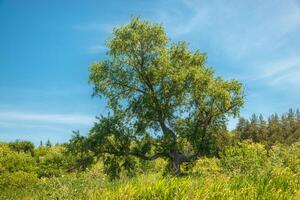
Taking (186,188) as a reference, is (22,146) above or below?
above

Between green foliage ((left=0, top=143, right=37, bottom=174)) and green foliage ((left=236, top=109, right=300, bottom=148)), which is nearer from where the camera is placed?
green foliage ((left=0, top=143, right=37, bottom=174))

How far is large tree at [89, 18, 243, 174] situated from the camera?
3950 cm

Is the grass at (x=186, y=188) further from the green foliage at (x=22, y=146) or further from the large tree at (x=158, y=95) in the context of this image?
the green foliage at (x=22, y=146)

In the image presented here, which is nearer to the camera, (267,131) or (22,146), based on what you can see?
(22,146)

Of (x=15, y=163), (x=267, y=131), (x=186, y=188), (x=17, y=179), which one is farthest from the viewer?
(x=267, y=131)

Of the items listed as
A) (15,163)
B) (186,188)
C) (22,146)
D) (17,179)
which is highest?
(22,146)

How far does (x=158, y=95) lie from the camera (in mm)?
39719

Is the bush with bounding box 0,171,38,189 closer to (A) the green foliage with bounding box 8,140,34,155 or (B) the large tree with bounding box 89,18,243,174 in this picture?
(A) the green foliage with bounding box 8,140,34,155

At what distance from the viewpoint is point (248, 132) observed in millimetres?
135375

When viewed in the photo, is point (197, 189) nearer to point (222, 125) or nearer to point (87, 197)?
point (87, 197)

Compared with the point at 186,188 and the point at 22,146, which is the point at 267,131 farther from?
the point at 186,188

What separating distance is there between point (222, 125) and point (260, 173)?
85.6 ft

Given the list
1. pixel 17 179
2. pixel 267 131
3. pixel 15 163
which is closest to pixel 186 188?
pixel 17 179

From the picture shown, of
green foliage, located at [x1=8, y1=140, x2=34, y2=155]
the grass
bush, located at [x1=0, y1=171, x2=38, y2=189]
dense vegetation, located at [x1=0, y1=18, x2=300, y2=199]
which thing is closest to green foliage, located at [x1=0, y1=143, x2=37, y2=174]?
bush, located at [x1=0, y1=171, x2=38, y2=189]
